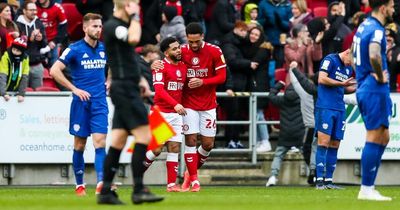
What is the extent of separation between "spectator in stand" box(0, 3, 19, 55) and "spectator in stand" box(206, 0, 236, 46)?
13.8ft

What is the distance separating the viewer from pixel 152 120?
15.4 m

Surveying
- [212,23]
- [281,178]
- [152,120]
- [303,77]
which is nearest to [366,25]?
[152,120]

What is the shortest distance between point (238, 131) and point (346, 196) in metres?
7.88

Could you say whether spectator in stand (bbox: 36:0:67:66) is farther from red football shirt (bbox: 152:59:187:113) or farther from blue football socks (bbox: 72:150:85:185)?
blue football socks (bbox: 72:150:85:185)

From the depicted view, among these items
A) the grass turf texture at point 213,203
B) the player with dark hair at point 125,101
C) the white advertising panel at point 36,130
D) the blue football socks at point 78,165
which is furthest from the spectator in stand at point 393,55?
the player with dark hair at point 125,101

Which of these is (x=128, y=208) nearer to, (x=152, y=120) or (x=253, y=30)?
(x=152, y=120)

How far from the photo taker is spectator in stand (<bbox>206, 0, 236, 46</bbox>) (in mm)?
26641

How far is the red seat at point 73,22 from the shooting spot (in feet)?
89.7

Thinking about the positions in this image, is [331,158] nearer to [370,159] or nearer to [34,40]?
[370,159]

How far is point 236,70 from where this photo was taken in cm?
2569

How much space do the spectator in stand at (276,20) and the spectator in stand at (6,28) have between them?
18.6 ft

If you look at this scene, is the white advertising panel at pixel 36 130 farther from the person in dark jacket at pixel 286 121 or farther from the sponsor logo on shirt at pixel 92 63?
the sponsor logo on shirt at pixel 92 63

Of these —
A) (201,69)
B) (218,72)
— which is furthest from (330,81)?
(201,69)

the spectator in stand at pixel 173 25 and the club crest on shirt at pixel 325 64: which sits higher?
the spectator in stand at pixel 173 25
